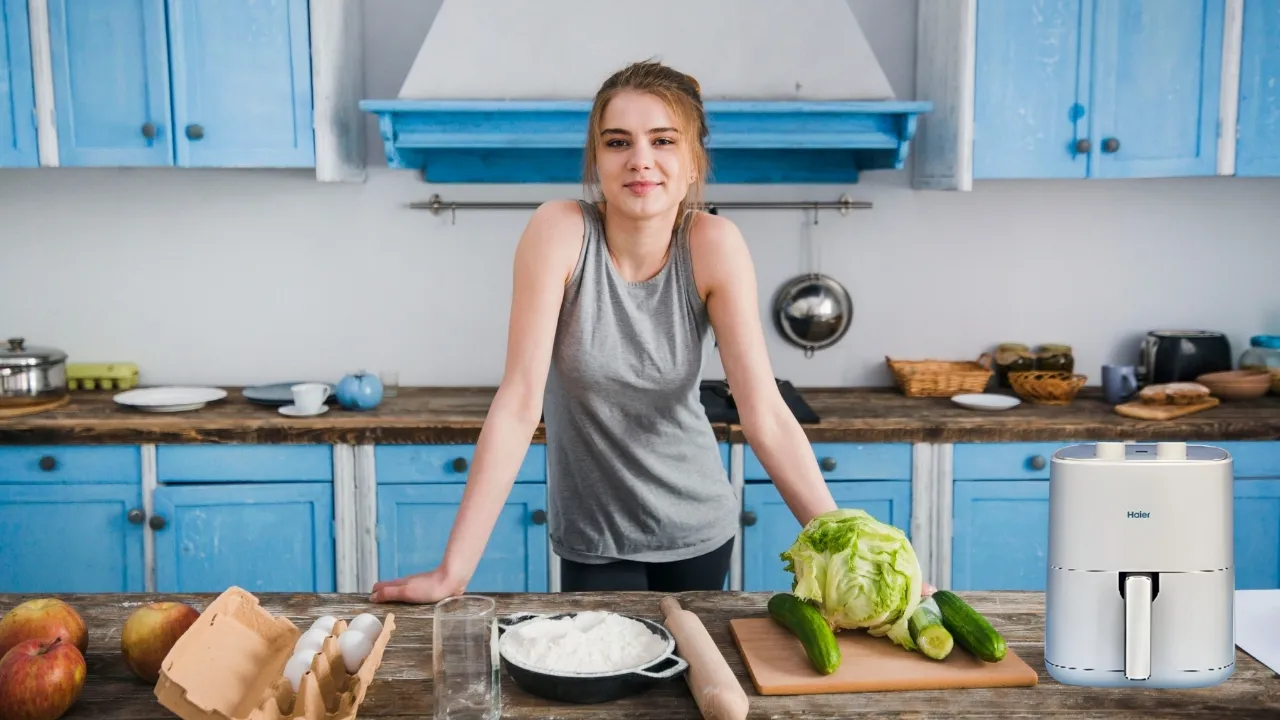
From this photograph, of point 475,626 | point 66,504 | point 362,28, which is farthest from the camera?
point 362,28

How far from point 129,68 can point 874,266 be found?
91.5 inches

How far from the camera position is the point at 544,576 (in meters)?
3.18

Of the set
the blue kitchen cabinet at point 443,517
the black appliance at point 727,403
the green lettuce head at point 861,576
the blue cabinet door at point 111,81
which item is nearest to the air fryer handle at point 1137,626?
the green lettuce head at point 861,576

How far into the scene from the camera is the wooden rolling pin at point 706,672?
4.12 ft

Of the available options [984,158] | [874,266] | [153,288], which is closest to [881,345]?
[874,266]

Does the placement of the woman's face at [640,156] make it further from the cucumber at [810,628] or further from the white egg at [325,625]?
the white egg at [325,625]

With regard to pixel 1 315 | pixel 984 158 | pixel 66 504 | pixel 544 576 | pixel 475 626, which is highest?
pixel 984 158

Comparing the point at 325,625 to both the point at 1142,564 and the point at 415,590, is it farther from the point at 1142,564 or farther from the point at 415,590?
the point at 1142,564

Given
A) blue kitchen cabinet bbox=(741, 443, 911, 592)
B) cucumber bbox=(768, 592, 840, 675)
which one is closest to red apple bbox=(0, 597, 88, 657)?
cucumber bbox=(768, 592, 840, 675)

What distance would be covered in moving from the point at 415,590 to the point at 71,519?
1.93 metres

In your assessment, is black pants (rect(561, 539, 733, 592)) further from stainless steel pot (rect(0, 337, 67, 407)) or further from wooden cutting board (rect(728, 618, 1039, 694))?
stainless steel pot (rect(0, 337, 67, 407))

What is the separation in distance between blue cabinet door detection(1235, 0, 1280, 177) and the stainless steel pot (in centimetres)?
351

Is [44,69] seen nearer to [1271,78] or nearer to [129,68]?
[129,68]

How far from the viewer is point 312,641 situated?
1331 mm
